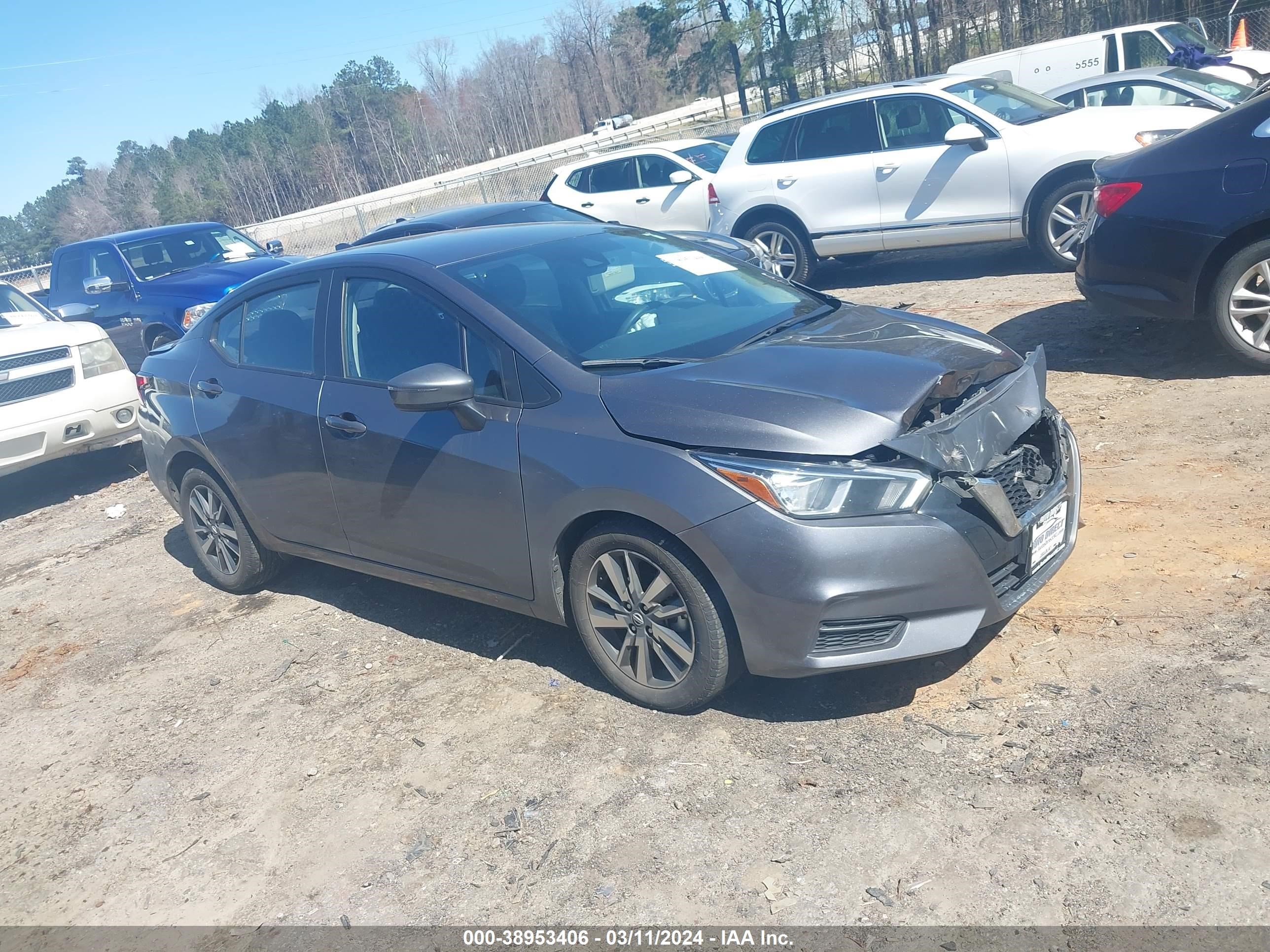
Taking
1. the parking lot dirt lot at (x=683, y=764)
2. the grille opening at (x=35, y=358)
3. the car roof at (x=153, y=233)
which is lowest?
the parking lot dirt lot at (x=683, y=764)

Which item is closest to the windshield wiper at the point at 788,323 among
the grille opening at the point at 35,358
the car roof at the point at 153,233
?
the grille opening at the point at 35,358

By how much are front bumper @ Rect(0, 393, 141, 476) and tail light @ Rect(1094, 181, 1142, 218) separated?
6.88m

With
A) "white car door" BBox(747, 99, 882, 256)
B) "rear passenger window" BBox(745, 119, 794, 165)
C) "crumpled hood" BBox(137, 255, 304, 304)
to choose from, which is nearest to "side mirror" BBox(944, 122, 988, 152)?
"white car door" BBox(747, 99, 882, 256)

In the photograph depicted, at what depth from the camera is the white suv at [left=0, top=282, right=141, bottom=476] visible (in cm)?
819

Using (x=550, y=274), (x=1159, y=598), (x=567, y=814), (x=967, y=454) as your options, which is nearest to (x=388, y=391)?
(x=550, y=274)

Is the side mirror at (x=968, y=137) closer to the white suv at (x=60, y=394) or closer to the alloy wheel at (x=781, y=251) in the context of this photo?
the alloy wheel at (x=781, y=251)

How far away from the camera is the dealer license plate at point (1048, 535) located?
3.60 meters

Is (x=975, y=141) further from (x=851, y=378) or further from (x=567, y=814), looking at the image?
(x=567, y=814)

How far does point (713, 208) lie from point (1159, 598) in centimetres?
822

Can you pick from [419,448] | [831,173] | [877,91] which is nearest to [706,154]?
[831,173]

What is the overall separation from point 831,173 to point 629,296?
22.3ft

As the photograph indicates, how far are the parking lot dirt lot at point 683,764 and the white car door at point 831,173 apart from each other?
17.4 ft

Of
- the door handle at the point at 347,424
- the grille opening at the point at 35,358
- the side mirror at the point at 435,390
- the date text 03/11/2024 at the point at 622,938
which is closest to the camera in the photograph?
the date text 03/11/2024 at the point at 622,938

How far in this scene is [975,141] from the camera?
9516mm
